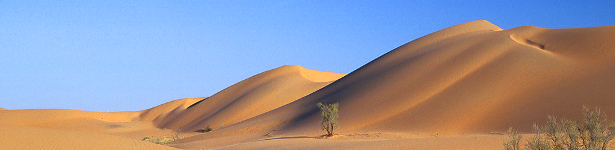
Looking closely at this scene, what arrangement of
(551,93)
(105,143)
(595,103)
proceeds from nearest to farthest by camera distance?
1. (105,143)
2. (595,103)
3. (551,93)

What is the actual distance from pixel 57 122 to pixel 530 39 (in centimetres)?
4835

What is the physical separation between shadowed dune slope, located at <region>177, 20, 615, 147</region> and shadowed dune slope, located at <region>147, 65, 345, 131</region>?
1236 cm

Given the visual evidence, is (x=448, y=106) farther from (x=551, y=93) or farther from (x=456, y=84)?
(x=551, y=93)

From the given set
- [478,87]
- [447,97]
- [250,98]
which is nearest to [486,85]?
[478,87]

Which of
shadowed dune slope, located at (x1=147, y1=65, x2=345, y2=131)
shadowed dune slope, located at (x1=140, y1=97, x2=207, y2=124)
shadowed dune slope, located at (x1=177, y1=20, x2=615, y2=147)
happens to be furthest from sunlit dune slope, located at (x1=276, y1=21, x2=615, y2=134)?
shadowed dune slope, located at (x1=140, y1=97, x2=207, y2=124)

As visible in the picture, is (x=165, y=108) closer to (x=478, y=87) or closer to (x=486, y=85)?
(x=478, y=87)

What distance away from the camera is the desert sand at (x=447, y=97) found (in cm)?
1827

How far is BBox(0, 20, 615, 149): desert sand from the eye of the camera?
1827 centimetres

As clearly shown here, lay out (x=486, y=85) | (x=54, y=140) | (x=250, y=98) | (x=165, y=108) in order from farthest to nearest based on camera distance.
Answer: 1. (x=165, y=108)
2. (x=250, y=98)
3. (x=486, y=85)
4. (x=54, y=140)

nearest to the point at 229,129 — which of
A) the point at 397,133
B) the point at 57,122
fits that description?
the point at 397,133

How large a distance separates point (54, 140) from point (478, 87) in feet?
67.8

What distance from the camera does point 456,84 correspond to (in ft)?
90.2

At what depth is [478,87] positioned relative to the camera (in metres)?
26.4

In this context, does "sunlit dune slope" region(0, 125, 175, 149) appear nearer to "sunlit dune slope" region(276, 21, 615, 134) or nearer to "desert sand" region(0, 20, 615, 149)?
"desert sand" region(0, 20, 615, 149)
